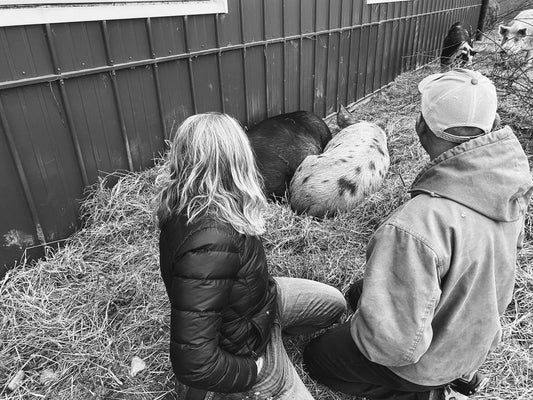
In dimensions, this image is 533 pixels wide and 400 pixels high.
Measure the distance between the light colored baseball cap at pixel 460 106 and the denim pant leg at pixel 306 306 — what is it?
4.25ft

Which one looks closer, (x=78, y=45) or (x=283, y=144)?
(x=78, y=45)

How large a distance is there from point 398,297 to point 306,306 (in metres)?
0.95

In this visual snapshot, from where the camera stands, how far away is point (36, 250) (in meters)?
3.45

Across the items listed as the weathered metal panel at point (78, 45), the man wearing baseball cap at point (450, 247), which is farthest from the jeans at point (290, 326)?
the weathered metal panel at point (78, 45)

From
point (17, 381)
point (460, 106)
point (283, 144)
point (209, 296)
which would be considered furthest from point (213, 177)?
point (283, 144)

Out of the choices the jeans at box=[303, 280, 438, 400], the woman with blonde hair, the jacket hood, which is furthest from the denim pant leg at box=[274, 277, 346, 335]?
the jacket hood

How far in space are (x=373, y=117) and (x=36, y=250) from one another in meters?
6.01

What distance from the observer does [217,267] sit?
1619 mm

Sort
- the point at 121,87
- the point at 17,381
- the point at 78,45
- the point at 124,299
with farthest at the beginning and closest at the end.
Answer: the point at 121,87
the point at 78,45
the point at 124,299
the point at 17,381

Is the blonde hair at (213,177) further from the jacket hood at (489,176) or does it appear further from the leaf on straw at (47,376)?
the leaf on straw at (47,376)

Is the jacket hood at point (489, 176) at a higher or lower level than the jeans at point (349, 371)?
higher

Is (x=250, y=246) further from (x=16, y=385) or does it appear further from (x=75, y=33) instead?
(x=75, y=33)

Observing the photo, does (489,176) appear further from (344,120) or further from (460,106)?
(344,120)

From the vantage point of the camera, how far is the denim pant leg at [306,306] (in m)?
2.47
